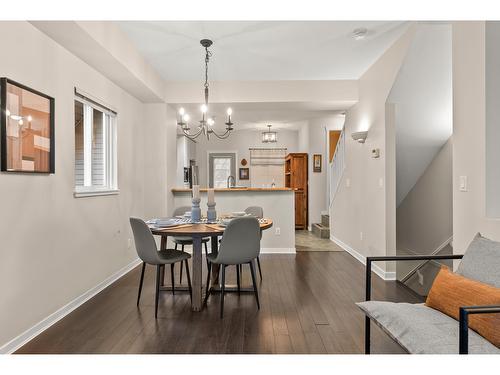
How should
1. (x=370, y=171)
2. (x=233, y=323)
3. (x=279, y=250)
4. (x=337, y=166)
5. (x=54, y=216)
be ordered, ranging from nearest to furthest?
(x=233, y=323) < (x=54, y=216) < (x=370, y=171) < (x=279, y=250) < (x=337, y=166)

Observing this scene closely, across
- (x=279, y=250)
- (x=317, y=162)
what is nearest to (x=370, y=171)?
(x=279, y=250)

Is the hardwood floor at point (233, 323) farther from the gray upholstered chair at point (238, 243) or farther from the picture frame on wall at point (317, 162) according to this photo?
the picture frame on wall at point (317, 162)

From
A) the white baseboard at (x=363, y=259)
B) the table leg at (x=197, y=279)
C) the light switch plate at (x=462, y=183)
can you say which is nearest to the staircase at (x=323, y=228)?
the white baseboard at (x=363, y=259)

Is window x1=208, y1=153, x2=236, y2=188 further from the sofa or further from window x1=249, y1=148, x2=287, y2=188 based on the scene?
the sofa

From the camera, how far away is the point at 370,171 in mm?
4227

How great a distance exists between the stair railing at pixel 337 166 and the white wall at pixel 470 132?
11.1 ft

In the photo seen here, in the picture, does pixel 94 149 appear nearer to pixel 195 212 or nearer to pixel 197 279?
pixel 195 212

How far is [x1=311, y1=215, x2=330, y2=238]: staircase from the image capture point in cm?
646

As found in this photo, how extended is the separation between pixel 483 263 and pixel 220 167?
25.4 ft

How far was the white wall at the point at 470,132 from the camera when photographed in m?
2.03

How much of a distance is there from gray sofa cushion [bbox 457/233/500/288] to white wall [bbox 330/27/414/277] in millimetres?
1994

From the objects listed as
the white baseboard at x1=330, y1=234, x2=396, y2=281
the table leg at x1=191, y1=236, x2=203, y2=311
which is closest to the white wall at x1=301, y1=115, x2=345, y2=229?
the white baseboard at x1=330, y1=234, x2=396, y2=281
